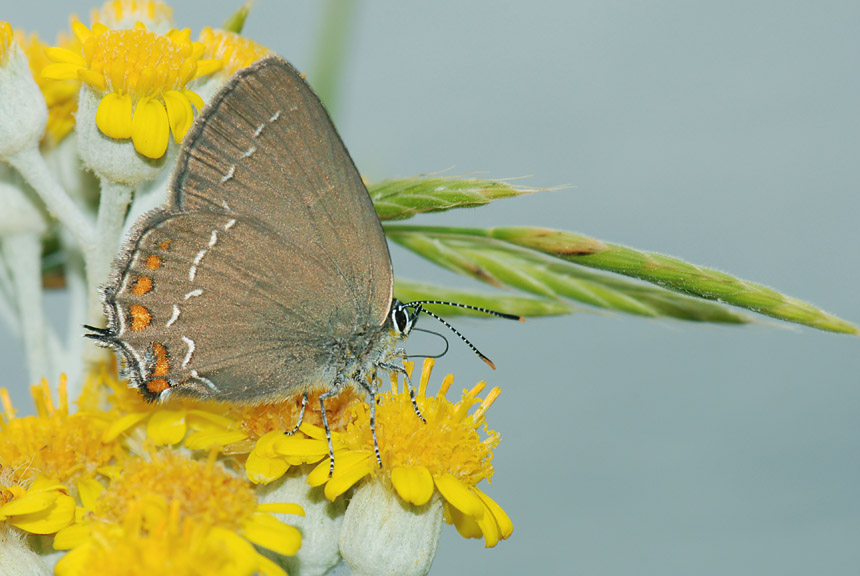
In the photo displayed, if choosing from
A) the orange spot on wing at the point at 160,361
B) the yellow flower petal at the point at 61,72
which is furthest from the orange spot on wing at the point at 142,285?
the yellow flower petal at the point at 61,72

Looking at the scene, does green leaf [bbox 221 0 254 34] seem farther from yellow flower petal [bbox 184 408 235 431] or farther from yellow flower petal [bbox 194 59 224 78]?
yellow flower petal [bbox 184 408 235 431]

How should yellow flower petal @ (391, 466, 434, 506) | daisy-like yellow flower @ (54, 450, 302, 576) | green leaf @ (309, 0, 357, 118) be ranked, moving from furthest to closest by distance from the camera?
green leaf @ (309, 0, 357, 118)
yellow flower petal @ (391, 466, 434, 506)
daisy-like yellow flower @ (54, 450, 302, 576)

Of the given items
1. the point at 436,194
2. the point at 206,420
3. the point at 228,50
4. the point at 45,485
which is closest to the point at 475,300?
the point at 436,194

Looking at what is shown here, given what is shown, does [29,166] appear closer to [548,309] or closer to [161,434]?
[161,434]

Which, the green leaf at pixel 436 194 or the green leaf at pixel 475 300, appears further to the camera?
the green leaf at pixel 475 300

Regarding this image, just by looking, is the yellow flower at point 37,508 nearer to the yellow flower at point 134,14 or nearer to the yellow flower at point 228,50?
the yellow flower at point 228,50

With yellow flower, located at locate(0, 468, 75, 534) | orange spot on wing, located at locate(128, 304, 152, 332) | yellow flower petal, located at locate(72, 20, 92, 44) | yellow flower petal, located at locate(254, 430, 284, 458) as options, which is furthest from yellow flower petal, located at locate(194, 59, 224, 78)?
yellow flower, located at locate(0, 468, 75, 534)
